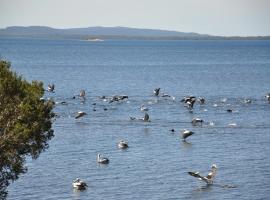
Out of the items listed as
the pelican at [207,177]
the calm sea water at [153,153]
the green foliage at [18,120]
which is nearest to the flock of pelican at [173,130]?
the pelican at [207,177]

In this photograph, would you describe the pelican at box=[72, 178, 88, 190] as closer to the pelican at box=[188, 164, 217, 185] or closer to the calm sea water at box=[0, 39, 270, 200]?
the calm sea water at box=[0, 39, 270, 200]

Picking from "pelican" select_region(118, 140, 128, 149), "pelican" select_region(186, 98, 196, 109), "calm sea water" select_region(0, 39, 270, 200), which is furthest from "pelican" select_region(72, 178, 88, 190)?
"pelican" select_region(186, 98, 196, 109)

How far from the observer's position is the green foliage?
3602 centimetres

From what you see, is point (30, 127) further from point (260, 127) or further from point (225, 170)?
point (260, 127)

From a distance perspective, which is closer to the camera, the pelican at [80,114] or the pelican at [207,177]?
the pelican at [207,177]

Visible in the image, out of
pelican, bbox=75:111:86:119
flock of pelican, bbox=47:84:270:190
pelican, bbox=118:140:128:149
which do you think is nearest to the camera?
flock of pelican, bbox=47:84:270:190

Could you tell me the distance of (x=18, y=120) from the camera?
36.7 metres

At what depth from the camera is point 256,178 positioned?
54.1m

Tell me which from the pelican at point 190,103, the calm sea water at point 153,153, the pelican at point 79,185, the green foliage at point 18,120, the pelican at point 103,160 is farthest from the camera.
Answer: the pelican at point 190,103

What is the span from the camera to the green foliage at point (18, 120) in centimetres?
3602

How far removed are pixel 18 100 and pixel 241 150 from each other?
31.3 metres

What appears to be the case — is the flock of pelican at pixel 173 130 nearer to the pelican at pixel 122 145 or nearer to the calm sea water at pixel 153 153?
the pelican at pixel 122 145

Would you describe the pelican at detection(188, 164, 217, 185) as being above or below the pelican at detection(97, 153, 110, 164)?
above

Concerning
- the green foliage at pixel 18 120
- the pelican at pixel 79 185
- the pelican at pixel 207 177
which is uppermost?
the green foliage at pixel 18 120
